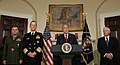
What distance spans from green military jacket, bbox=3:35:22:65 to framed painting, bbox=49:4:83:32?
2.64 meters

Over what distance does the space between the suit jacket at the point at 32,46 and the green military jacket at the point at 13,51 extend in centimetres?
13

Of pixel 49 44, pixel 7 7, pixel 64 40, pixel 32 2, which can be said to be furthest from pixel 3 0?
pixel 64 40

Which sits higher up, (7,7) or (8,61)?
(7,7)

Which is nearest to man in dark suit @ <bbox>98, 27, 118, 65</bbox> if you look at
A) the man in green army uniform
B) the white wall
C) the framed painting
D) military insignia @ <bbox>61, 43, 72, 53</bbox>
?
military insignia @ <bbox>61, 43, 72, 53</bbox>

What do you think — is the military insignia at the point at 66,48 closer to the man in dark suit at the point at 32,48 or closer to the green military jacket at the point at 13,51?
the man in dark suit at the point at 32,48

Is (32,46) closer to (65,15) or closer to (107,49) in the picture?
(107,49)

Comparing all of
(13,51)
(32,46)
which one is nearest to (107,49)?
(32,46)

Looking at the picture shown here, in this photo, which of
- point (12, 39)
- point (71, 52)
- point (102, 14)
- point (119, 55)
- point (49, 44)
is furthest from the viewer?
point (102, 14)

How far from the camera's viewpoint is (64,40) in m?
4.78

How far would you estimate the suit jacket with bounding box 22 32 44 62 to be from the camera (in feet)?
13.8

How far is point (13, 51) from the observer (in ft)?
14.1

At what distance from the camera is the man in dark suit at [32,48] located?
417 centimetres

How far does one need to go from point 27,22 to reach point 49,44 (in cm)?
198

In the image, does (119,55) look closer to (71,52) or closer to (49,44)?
(49,44)
